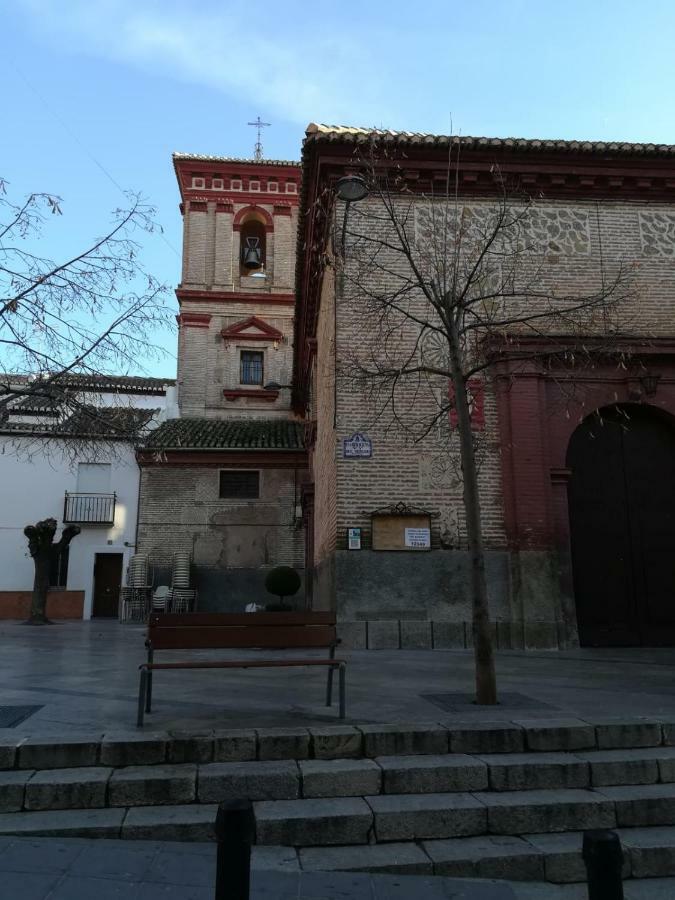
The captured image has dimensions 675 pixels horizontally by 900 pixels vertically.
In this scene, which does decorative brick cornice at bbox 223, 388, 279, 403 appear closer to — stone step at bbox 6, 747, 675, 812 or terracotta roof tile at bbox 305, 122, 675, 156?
terracotta roof tile at bbox 305, 122, 675, 156

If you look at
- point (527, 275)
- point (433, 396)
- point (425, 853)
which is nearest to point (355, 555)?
point (433, 396)

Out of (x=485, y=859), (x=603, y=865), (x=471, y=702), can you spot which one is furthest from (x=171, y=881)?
(x=471, y=702)

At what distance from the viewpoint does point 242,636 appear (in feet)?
18.2

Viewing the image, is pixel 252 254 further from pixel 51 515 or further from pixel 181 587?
pixel 181 587

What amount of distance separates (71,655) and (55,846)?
6.68m

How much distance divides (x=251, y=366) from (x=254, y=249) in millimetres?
4050

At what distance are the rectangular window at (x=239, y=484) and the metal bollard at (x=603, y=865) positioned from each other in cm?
1865

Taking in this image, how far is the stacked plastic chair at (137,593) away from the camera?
19.0 meters

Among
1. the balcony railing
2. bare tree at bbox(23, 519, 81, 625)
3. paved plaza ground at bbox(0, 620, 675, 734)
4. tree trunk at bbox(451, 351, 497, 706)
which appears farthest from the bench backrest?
the balcony railing

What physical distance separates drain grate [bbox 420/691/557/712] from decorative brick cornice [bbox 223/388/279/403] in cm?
1783

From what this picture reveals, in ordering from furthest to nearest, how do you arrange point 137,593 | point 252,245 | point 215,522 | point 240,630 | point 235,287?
point 252,245 → point 235,287 → point 215,522 → point 137,593 → point 240,630

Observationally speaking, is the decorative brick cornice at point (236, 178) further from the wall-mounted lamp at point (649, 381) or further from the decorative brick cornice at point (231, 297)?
the wall-mounted lamp at point (649, 381)

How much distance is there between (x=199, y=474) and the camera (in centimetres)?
2016

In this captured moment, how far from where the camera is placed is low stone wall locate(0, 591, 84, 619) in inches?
834
